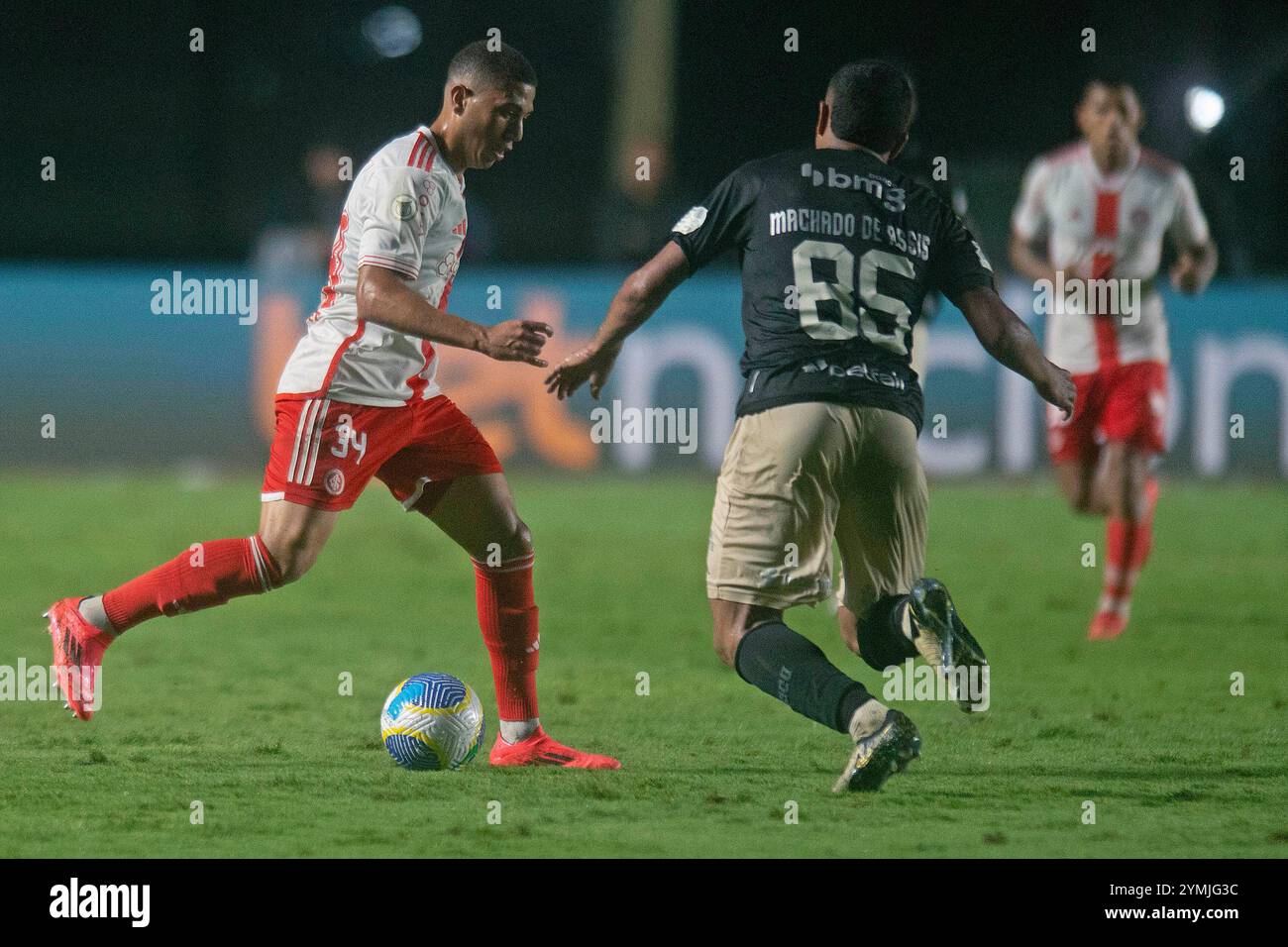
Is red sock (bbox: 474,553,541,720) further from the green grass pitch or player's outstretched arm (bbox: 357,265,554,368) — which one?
player's outstretched arm (bbox: 357,265,554,368)

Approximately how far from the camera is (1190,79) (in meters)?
18.0

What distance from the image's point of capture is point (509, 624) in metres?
5.98

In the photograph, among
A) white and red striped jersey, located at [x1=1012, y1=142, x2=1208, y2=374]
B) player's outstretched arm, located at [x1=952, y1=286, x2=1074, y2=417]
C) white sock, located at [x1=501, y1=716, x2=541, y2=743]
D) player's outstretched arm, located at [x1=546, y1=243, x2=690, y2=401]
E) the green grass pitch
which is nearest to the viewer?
the green grass pitch

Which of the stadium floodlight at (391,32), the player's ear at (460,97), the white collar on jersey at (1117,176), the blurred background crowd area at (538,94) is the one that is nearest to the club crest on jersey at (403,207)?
the player's ear at (460,97)

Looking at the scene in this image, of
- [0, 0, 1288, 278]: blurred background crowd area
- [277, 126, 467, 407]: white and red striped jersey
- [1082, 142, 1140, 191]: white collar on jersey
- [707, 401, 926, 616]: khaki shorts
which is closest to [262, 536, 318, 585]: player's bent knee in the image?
[277, 126, 467, 407]: white and red striped jersey

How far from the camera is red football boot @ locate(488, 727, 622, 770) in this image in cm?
576

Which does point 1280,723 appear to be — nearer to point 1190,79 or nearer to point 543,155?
point 1190,79

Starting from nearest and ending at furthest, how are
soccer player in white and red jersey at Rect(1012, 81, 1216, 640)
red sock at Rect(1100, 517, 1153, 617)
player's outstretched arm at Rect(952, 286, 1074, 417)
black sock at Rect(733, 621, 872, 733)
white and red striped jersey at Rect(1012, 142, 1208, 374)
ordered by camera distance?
1. black sock at Rect(733, 621, 872, 733)
2. player's outstretched arm at Rect(952, 286, 1074, 417)
3. red sock at Rect(1100, 517, 1153, 617)
4. soccer player in white and red jersey at Rect(1012, 81, 1216, 640)
5. white and red striped jersey at Rect(1012, 142, 1208, 374)

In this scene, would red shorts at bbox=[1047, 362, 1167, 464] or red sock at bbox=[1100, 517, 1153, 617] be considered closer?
red sock at bbox=[1100, 517, 1153, 617]

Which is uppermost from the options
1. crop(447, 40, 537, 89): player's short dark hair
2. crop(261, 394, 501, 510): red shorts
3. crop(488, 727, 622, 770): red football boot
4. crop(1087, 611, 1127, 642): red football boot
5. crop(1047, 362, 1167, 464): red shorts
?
crop(447, 40, 537, 89): player's short dark hair

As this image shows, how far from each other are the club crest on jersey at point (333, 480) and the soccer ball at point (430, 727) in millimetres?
662

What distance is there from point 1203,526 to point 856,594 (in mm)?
7772

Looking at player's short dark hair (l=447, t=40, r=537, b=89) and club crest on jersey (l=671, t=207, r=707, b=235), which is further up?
player's short dark hair (l=447, t=40, r=537, b=89)

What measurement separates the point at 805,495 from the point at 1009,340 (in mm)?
786
